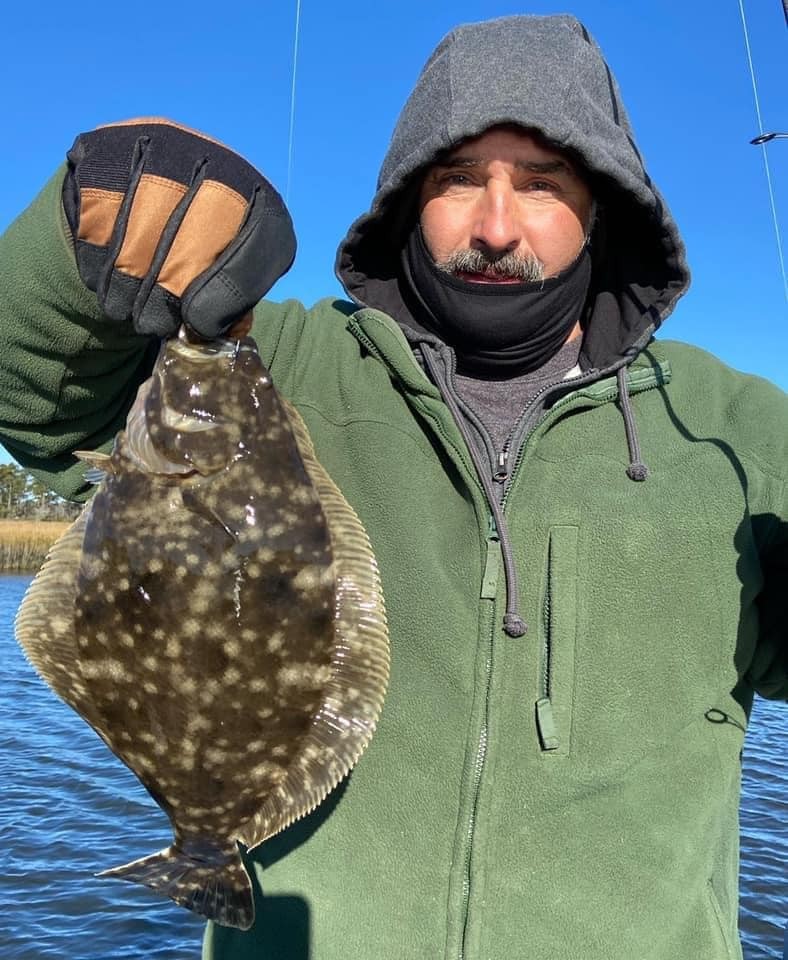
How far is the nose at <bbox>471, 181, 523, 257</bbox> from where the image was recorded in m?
2.79

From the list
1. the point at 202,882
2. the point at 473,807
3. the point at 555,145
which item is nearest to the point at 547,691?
the point at 473,807

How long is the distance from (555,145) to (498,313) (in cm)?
55

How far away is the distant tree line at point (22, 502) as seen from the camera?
62.1m

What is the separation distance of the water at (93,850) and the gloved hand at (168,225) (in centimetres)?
732

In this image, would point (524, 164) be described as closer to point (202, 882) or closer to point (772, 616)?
point (772, 616)

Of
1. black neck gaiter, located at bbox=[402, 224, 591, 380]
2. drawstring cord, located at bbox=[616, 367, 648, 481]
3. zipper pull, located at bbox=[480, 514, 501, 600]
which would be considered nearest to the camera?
zipper pull, located at bbox=[480, 514, 501, 600]

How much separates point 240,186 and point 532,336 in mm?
1226

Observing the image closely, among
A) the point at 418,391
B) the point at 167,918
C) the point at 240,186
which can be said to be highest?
the point at 240,186

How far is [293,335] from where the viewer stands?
3.01 m

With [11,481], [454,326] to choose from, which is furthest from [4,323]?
[11,481]

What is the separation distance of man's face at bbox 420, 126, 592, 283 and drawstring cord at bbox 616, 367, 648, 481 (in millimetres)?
449

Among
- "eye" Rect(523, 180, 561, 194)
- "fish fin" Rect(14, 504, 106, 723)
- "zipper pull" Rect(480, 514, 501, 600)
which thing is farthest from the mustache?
"fish fin" Rect(14, 504, 106, 723)

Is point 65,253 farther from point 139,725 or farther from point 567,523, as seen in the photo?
point 567,523

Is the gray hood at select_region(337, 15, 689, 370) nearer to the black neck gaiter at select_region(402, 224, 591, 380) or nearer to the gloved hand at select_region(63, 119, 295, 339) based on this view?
the black neck gaiter at select_region(402, 224, 591, 380)
